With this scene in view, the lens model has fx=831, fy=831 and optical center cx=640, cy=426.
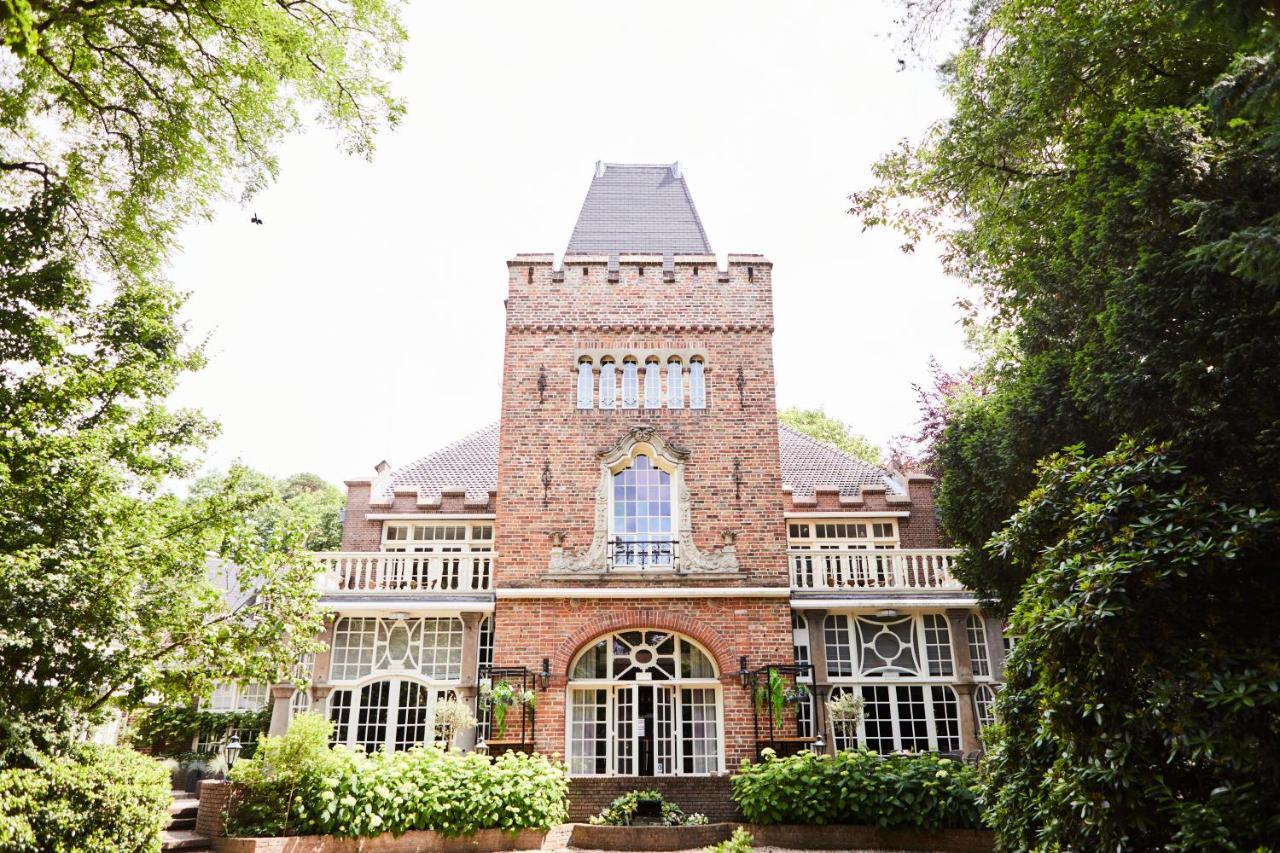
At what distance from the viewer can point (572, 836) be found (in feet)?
35.6

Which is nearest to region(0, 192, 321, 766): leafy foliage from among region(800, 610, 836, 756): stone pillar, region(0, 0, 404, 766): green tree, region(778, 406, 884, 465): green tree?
region(0, 0, 404, 766): green tree

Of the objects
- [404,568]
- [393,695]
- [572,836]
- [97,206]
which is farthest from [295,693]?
[97,206]

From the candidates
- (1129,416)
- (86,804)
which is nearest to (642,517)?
(86,804)

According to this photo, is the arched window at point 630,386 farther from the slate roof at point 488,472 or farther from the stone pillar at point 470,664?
the stone pillar at point 470,664

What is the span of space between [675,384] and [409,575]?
6.06 m

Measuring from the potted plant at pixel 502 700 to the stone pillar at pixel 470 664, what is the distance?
1.44ft

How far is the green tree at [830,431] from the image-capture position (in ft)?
111

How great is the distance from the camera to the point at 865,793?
33.7 ft

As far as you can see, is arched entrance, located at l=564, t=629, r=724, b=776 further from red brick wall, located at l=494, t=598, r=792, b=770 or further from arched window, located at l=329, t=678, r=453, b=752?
→ arched window, located at l=329, t=678, r=453, b=752

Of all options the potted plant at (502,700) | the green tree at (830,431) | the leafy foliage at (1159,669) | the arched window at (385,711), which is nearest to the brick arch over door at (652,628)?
the potted plant at (502,700)

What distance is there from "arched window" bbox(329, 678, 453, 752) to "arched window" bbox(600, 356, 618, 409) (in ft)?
19.3

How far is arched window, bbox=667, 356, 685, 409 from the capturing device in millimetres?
15875

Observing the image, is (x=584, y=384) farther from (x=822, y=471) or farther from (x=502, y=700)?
(x=822, y=471)

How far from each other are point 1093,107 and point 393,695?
13.4 m
